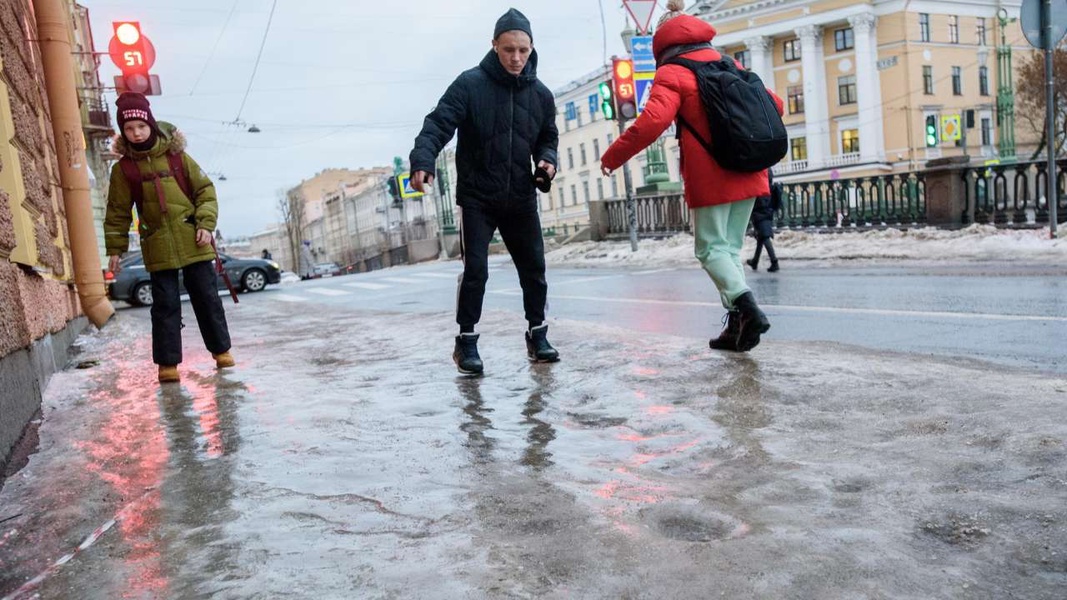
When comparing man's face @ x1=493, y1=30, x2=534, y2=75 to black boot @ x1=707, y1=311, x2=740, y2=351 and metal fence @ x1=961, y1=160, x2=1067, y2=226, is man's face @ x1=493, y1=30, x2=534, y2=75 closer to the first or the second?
black boot @ x1=707, y1=311, x2=740, y2=351

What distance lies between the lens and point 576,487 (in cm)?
243

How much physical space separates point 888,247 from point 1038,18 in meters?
3.86

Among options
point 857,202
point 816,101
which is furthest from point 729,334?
point 816,101

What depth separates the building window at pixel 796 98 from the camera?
195ft

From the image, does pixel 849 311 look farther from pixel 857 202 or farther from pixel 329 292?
pixel 329 292

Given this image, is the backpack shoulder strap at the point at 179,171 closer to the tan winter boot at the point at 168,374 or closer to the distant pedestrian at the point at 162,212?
the distant pedestrian at the point at 162,212

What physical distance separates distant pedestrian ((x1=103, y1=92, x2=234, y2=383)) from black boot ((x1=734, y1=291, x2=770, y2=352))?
333 cm

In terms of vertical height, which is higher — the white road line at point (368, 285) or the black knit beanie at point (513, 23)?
the black knit beanie at point (513, 23)

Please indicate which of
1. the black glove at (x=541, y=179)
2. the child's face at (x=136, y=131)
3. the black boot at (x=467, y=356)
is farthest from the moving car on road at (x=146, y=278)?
the black glove at (x=541, y=179)

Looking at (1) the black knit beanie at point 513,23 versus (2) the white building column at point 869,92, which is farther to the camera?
(2) the white building column at point 869,92

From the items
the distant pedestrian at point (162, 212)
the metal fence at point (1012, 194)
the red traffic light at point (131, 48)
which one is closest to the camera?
the distant pedestrian at point (162, 212)

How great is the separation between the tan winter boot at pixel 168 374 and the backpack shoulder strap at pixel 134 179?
97cm

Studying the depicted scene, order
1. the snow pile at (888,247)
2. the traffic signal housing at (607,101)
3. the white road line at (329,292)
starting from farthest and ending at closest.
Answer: the traffic signal housing at (607,101) → the white road line at (329,292) → the snow pile at (888,247)

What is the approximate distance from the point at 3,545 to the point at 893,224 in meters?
16.1
